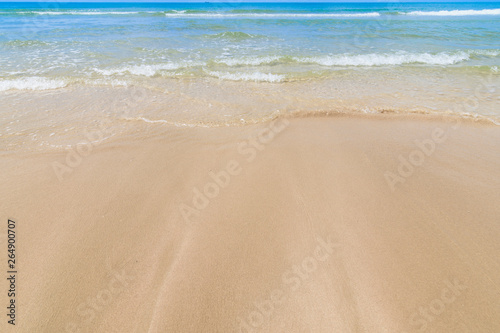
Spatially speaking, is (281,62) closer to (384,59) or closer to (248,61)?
(248,61)

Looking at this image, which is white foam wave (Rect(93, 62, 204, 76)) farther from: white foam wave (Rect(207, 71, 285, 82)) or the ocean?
white foam wave (Rect(207, 71, 285, 82))

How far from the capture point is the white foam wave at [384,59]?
9.23m

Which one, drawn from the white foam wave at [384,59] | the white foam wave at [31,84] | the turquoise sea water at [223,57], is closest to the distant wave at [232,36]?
the turquoise sea water at [223,57]

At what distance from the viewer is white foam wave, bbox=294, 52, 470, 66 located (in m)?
9.23

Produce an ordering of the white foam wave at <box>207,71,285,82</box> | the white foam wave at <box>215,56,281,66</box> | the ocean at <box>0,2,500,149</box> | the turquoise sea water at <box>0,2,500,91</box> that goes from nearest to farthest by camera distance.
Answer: the ocean at <box>0,2,500,149</box>, the white foam wave at <box>207,71,285,82</box>, the turquoise sea water at <box>0,2,500,91</box>, the white foam wave at <box>215,56,281,66</box>

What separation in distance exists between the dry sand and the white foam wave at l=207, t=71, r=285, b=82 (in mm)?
3954

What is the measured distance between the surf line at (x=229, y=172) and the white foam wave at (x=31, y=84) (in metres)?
5.90

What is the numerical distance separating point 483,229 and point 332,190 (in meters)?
1.61

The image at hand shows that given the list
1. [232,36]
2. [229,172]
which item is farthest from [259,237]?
[232,36]

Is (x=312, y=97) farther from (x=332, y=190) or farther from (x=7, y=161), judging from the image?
(x=7, y=161)

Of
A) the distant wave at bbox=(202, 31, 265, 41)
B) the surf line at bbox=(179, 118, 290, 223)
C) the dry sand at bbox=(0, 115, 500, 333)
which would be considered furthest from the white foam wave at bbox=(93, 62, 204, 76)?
the distant wave at bbox=(202, 31, 265, 41)

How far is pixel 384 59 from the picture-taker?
953cm

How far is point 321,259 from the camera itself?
234 cm

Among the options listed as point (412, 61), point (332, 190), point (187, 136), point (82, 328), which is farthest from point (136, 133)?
point (412, 61)
